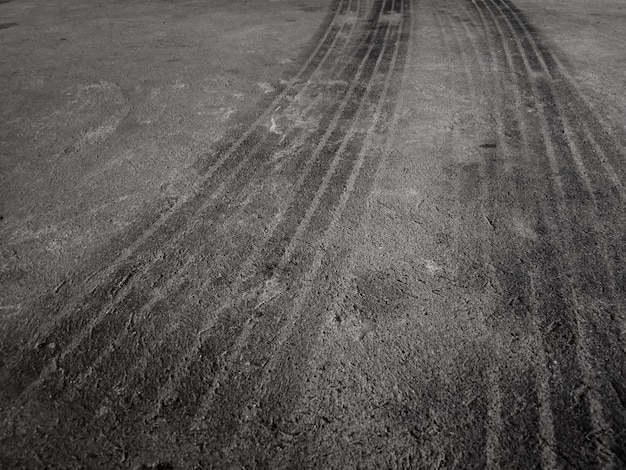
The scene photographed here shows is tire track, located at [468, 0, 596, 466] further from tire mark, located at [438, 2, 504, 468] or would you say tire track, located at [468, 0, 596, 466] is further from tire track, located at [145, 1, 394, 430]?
tire track, located at [145, 1, 394, 430]

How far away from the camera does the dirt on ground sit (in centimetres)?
257

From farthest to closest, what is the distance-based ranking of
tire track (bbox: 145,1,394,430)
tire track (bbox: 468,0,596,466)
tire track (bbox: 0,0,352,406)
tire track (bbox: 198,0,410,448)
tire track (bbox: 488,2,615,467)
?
tire track (bbox: 0,0,352,406) → tire track (bbox: 145,1,394,430) → tire track (bbox: 468,0,596,466) → tire track (bbox: 198,0,410,448) → tire track (bbox: 488,2,615,467)

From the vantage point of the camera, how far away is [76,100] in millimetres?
6574

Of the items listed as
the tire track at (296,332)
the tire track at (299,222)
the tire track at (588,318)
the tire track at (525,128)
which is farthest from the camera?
the tire track at (299,222)

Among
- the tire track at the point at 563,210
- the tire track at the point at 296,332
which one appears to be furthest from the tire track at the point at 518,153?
the tire track at the point at 296,332

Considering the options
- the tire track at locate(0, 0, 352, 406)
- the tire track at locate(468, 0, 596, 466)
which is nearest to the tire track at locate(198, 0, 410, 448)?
the tire track at locate(0, 0, 352, 406)

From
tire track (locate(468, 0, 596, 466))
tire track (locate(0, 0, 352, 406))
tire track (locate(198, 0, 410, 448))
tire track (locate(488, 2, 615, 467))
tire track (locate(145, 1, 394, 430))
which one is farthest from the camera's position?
tire track (locate(0, 0, 352, 406))

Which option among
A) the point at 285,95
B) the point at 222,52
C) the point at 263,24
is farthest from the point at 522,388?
the point at 263,24

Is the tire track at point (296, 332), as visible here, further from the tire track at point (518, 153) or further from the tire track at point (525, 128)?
the tire track at point (525, 128)

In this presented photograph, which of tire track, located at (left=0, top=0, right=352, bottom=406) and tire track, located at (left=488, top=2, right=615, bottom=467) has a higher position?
tire track, located at (left=488, top=2, right=615, bottom=467)

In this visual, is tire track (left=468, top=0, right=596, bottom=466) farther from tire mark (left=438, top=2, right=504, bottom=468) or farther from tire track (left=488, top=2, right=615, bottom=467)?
tire mark (left=438, top=2, right=504, bottom=468)

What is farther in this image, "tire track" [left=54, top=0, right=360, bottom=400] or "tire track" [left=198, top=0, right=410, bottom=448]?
"tire track" [left=54, top=0, right=360, bottom=400]

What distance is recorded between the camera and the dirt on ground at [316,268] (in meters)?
2.57

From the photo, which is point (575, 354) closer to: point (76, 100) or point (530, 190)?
point (530, 190)
